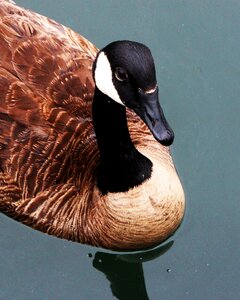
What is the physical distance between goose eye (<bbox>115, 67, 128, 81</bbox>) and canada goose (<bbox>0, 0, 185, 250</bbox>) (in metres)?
0.50

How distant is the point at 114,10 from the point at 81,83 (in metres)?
1.70

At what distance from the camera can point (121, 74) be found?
4543 mm

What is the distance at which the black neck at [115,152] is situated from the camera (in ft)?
16.1

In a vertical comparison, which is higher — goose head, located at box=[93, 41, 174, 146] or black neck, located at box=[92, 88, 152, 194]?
goose head, located at box=[93, 41, 174, 146]

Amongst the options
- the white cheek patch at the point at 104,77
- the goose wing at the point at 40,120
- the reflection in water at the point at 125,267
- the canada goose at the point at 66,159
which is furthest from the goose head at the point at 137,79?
the reflection in water at the point at 125,267

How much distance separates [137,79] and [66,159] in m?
0.98

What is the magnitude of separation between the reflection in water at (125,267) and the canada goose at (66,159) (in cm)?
29

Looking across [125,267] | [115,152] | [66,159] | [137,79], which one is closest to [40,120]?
[66,159]

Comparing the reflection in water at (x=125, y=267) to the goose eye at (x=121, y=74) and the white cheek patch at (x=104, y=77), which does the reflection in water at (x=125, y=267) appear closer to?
the white cheek patch at (x=104, y=77)

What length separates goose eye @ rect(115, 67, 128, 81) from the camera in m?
4.52

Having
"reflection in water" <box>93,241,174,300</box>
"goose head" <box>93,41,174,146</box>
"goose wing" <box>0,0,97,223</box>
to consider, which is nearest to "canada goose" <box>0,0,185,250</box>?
"goose wing" <box>0,0,97,223</box>

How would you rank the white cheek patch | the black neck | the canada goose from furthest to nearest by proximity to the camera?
the canada goose < the black neck < the white cheek patch

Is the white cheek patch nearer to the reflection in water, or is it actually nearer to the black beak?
the black beak

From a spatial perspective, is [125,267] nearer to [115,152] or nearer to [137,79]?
[115,152]
